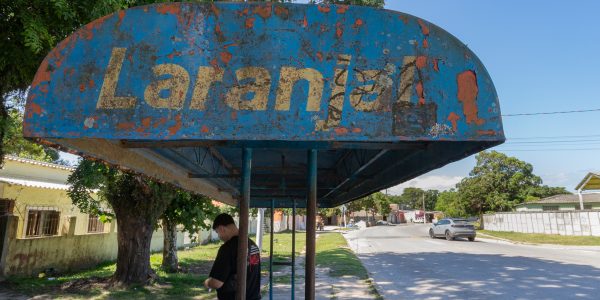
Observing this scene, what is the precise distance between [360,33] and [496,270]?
506 inches

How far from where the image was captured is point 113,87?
85.7 inches

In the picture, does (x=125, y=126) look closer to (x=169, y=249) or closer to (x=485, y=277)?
(x=485, y=277)

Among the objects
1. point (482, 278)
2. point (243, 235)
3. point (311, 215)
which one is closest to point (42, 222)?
point (482, 278)

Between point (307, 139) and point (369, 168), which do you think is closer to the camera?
point (307, 139)

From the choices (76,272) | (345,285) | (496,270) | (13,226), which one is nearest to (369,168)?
(345,285)

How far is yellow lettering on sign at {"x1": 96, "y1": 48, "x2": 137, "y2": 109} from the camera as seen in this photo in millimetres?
2148

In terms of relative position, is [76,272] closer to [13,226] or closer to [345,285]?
[13,226]

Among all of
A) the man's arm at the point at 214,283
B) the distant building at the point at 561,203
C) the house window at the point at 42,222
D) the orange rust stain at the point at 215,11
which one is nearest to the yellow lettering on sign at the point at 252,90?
the orange rust stain at the point at 215,11

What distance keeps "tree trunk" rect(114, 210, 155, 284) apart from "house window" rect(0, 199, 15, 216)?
12.3ft

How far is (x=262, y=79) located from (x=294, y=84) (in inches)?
6.7

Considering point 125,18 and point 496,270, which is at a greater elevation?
point 125,18

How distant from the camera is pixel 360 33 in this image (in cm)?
231

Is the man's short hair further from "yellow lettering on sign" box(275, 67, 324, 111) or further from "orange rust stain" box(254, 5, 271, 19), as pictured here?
"orange rust stain" box(254, 5, 271, 19)

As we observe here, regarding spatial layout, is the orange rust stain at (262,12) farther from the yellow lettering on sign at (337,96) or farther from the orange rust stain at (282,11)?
the yellow lettering on sign at (337,96)
